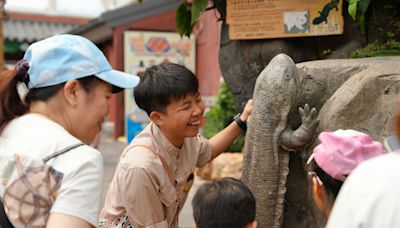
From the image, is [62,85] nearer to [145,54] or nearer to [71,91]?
[71,91]

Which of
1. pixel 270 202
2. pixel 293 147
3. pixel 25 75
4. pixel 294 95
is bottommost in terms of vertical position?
pixel 270 202

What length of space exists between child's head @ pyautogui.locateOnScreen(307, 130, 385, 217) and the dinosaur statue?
100 centimetres

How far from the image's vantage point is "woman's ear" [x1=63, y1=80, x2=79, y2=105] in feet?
5.27

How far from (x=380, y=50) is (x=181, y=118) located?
186 cm

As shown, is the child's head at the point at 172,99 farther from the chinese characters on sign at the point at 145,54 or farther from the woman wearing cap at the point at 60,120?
the chinese characters on sign at the point at 145,54

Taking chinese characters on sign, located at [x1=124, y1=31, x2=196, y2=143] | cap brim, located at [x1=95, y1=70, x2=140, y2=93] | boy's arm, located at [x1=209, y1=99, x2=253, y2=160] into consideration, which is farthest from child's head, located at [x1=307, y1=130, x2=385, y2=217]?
chinese characters on sign, located at [x1=124, y1=31, x2=196, y2=143]

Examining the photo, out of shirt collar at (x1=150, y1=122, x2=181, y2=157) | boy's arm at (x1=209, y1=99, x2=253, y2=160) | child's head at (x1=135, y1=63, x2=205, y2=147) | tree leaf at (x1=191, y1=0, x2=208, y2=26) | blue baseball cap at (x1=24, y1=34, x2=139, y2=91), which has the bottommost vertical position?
boy's arm at (x1=209, y1=99, x2=253, y2=160)

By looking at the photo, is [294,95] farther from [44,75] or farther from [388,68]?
[44,75]

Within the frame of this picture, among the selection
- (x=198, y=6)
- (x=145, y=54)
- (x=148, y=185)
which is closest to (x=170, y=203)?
(x=148, y=185)

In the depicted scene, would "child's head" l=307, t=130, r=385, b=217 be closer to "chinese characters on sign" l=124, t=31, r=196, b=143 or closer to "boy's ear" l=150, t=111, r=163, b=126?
"boy's ear" l=150, t=111, r=163, b=126

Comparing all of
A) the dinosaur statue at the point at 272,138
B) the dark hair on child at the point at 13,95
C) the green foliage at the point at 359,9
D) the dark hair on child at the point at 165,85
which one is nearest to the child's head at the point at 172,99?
the dark hair on child at the point at 165,85

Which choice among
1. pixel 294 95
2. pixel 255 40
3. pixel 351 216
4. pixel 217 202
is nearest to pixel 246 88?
pixel 255 40

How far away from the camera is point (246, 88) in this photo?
501 cm

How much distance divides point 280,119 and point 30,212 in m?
1.53
